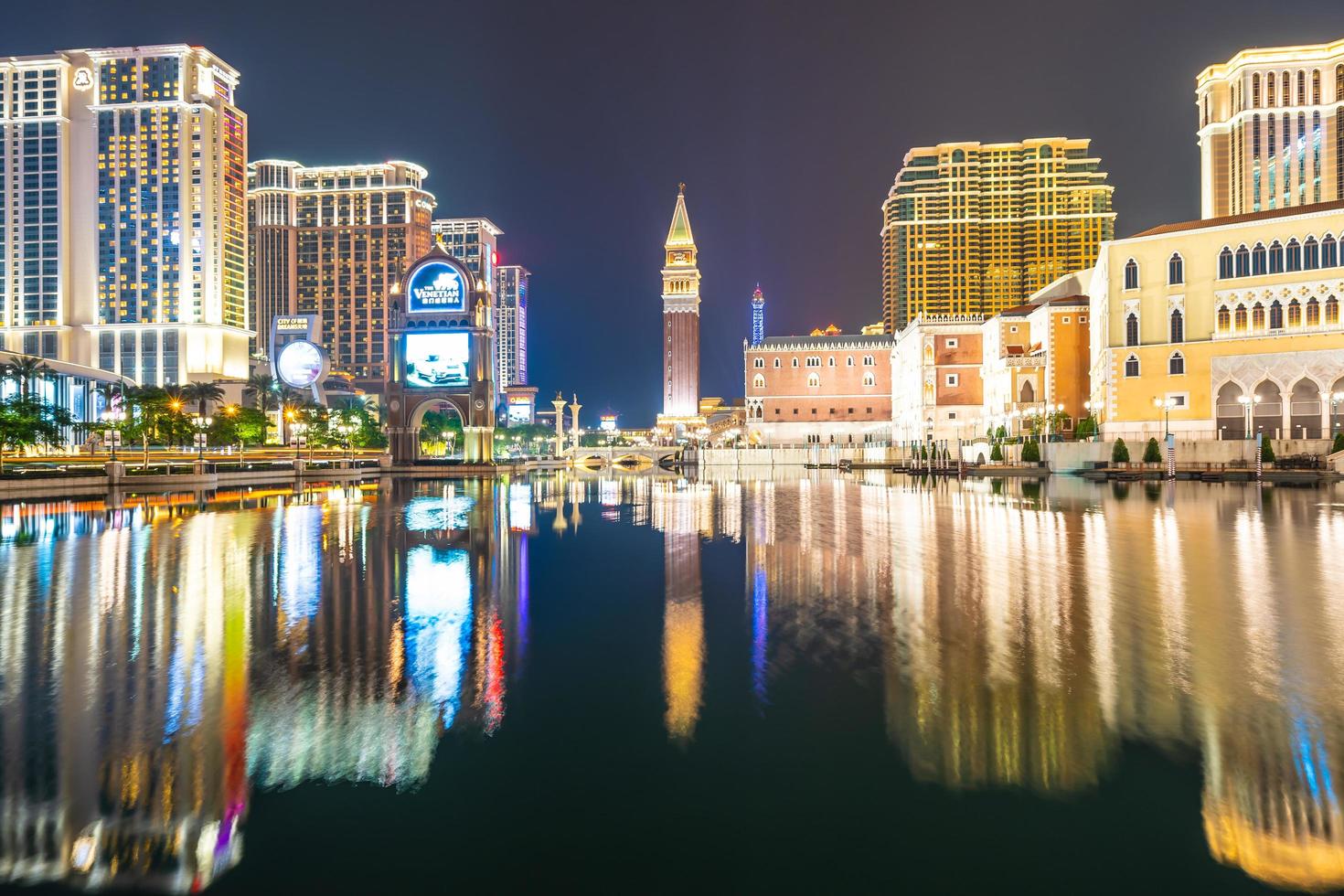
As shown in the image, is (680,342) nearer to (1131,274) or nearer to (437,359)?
(437,359)

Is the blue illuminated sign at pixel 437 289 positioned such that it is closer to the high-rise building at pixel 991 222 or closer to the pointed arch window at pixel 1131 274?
the pointed arch window at pixel 1131 274

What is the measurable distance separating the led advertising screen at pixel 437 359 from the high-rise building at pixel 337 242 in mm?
113773

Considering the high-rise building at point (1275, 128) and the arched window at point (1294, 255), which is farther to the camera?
the high-rise building at point (1275, 128)

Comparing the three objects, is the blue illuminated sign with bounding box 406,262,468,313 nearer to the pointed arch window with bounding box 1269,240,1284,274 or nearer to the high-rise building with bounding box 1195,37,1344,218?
the pointed arch window with bounding box 1269,240,1284,274

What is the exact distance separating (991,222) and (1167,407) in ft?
368

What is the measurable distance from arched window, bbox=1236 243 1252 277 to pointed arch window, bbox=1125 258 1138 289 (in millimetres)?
6119

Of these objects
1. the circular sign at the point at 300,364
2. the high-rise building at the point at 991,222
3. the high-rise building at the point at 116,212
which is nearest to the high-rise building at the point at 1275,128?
the high-rise building at the point at 991,222

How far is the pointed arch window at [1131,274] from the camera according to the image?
58.9 m

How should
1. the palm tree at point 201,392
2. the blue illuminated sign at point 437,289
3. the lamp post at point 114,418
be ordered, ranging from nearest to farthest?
1. the blue illuminated sign at point 437,289
2. the lamp post at point 114,418
3. the palm tree at point 201,392

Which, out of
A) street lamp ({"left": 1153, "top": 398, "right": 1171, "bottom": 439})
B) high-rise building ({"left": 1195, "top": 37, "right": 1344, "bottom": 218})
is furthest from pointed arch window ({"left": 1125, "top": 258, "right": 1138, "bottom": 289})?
high-rise building ({"left": 1195, "top": 37, "right": 1344, "bottom": 218})

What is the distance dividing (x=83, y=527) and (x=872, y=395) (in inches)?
3895

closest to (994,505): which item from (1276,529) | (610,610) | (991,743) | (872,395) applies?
(1276,529)

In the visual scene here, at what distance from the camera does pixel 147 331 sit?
12488cm

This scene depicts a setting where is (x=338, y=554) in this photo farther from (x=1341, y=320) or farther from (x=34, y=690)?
(x=1341, y=320)
